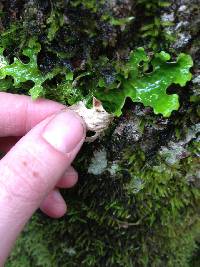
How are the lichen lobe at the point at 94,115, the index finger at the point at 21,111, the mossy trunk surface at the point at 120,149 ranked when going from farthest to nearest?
the index finger at the point at 21,111
the lichen lobe at the point at 94,115
the mossy trunk surface at the point at 120,149

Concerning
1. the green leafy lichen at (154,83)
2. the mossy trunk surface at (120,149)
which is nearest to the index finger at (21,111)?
the mossy trunk surface at (120,149)

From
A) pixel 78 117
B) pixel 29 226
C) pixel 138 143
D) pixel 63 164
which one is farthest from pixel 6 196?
pixel 29 226

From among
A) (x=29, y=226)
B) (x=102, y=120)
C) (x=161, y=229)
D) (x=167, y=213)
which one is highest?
(x=102, y=120)

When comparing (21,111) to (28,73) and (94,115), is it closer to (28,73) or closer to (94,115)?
(28,73)

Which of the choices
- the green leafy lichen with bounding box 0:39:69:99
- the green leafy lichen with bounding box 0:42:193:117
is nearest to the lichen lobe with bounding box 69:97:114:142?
the green leafy lichen with bounding box 0:42:193:117

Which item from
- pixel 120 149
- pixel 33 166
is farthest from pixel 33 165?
pixel 120 149

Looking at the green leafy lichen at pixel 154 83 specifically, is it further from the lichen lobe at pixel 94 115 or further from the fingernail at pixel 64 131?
the fingernail at pixel 64 131

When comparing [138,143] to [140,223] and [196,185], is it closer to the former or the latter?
[196,185]
